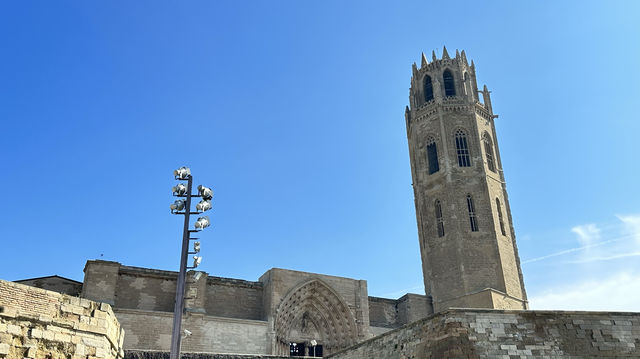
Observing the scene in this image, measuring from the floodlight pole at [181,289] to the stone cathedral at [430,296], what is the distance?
4456 millimetres

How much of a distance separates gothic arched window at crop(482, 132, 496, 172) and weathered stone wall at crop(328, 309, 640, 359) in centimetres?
1791

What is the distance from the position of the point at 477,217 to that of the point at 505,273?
318 centimetres

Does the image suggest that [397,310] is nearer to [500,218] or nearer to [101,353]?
[500,218]

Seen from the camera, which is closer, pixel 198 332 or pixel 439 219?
pixel 198 332

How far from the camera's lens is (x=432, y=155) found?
1190 inches

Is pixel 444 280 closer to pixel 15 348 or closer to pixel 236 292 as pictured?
pixel 236 292

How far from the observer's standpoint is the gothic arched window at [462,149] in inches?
1140

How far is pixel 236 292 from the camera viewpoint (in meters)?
22.9

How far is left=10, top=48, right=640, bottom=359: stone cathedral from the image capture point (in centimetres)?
1188

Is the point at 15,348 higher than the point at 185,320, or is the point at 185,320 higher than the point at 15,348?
the point at 185,320

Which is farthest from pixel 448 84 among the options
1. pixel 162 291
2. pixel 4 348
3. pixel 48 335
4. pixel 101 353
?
pixel 4 348

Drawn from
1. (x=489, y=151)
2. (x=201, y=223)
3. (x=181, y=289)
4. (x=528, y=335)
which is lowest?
(x=528, y=335)

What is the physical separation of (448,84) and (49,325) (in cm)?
2812

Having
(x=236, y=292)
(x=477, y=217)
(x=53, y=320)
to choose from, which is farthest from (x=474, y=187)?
(x=53, y=320)
